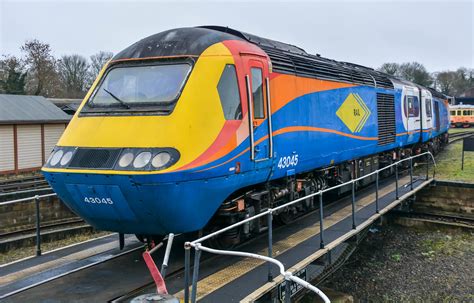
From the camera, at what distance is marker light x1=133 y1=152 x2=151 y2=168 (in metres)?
5.80

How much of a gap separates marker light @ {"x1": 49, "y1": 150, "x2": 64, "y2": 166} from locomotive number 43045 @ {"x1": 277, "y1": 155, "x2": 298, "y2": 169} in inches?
139

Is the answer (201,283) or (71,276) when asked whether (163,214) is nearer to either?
(201,283)

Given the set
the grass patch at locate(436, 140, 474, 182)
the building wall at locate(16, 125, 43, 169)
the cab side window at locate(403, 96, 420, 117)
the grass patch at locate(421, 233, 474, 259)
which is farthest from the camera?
the building wall at locate(16, 125, 43, 169)

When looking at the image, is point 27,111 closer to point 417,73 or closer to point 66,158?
point 66,158

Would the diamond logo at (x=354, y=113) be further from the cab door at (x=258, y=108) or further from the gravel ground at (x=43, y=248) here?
the gravel ground at (x=43, y=248)

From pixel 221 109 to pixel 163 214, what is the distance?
168 centimetres

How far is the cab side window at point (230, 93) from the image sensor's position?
6.66m

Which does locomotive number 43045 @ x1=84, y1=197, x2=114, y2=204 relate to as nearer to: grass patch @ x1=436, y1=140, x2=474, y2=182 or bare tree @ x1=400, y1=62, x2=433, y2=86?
grass patch @ x1=436, y1=140, x2=474, y2=182

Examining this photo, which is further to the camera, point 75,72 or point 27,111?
point 75,72

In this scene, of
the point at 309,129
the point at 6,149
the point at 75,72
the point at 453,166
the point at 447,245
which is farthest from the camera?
the point at 75,72

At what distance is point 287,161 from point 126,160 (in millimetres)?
3385

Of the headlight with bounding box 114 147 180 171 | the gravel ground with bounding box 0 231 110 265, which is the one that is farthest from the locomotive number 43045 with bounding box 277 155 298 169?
the gravel ground with bounding box 0 231 110 265


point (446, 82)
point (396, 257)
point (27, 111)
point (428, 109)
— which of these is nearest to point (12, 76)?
point (27, 111)

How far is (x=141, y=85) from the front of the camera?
6793 millimetres
